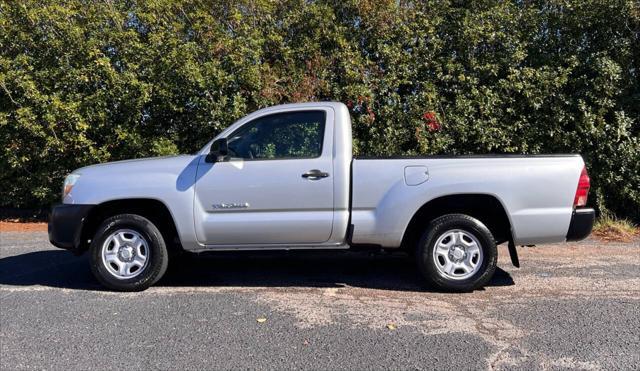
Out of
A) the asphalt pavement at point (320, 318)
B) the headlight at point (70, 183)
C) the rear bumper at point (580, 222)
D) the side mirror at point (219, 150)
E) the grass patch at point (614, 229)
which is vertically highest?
the side mirror at point (219, 150)

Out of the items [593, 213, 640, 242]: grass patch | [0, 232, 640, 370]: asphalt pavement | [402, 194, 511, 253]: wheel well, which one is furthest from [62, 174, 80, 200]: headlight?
[593, 213, 640, 242]: grass patch

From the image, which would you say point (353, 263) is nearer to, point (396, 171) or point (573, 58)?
point (396, 171)

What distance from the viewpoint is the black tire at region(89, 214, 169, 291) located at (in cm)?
547

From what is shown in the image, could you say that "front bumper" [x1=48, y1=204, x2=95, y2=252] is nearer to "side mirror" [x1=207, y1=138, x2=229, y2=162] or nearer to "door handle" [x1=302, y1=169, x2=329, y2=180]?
"side mirror" [x1=207, y1=138, x2=229, y2=162]

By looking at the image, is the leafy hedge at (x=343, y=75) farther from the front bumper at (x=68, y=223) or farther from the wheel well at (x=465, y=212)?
the front bumper at (x=68, y=223)

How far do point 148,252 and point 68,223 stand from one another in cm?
82

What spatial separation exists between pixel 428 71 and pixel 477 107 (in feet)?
3.42

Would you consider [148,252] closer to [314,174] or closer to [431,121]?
[314,174]

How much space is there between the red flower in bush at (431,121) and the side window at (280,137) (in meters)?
4.03

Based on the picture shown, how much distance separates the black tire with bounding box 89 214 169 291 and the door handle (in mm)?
1575

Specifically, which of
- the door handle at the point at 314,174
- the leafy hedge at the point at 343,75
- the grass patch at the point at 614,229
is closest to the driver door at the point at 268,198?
the door handle at the point at 314,174

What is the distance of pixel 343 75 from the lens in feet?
31.2

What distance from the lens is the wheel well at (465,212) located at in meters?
5.45

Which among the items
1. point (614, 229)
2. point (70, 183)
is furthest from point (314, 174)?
point (614, 229)
